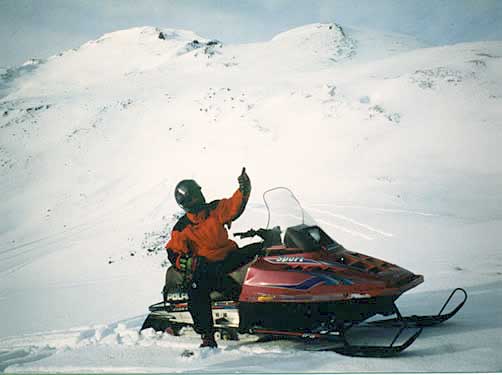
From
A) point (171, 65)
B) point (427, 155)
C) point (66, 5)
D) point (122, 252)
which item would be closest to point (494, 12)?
point (427, 155)

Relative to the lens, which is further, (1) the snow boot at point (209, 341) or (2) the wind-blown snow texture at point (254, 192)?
(2) the wind-blown snow texture at point (254, 192)

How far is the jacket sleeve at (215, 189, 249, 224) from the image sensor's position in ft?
8.03

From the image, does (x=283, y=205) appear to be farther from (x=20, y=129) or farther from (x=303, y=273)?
(x=20, y=129)

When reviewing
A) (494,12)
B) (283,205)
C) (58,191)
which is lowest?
(283,205)

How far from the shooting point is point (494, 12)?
3.81 m

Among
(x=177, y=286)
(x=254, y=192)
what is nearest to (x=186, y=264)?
(x=177, y=286)

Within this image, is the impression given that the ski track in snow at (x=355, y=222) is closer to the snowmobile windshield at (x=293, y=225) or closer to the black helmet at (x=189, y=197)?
the snowmobile windshield at (x=293, y=225)

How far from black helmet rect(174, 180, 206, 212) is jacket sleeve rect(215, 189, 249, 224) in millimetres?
128

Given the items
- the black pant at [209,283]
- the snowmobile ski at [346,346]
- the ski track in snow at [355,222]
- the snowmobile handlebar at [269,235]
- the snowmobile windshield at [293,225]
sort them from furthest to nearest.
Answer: the ski track in snow at [355,222] → the snowmobile handlebar at [269,235] → the black pant at [209,283] → the snowmobile windshield at [293,225] → the snowmobile ski at [346,346]

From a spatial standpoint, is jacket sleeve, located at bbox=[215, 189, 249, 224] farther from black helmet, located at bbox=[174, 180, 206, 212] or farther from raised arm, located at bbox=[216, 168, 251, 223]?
black helmet, located at bbox=[174, 180, 206, 212]

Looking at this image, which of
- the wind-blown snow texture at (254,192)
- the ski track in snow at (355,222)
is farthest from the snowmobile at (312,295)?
the ski track in snow at (355,222)

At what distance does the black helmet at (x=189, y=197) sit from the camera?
8.09 feet

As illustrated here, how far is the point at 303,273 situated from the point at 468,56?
6142 millimetres

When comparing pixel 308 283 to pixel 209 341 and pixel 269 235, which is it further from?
pixel 209 341
